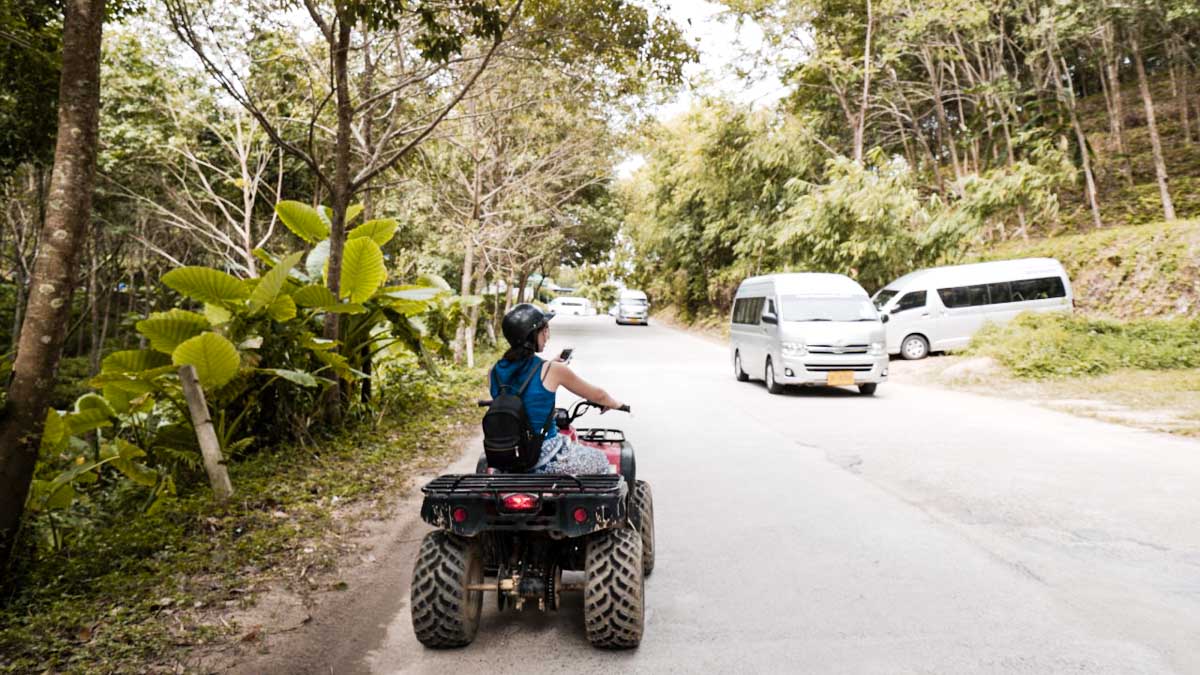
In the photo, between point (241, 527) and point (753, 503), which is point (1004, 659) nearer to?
point (753, 503)

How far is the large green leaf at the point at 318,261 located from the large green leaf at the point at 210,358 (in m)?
3.18

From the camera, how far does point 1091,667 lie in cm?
333

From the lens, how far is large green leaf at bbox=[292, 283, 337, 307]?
690 cm

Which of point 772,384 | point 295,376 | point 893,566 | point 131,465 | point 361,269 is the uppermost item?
point 361,269

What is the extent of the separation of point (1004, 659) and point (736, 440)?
18.7ft

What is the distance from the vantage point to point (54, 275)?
4137mm

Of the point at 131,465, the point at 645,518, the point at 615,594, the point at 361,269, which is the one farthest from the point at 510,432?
the point at 361,269

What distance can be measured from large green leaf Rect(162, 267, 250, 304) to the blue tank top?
12.2 feet

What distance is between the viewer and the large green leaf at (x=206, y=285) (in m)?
6.41

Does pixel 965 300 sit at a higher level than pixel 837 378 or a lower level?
higher

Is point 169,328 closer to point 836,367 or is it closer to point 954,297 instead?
point 836,367

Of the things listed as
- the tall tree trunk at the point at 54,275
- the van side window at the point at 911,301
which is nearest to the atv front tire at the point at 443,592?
the tall tree trunk at the point at 54,275

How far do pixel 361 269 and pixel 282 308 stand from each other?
45.8 inches

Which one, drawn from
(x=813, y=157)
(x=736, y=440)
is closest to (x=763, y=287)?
(x=736, y=440)
